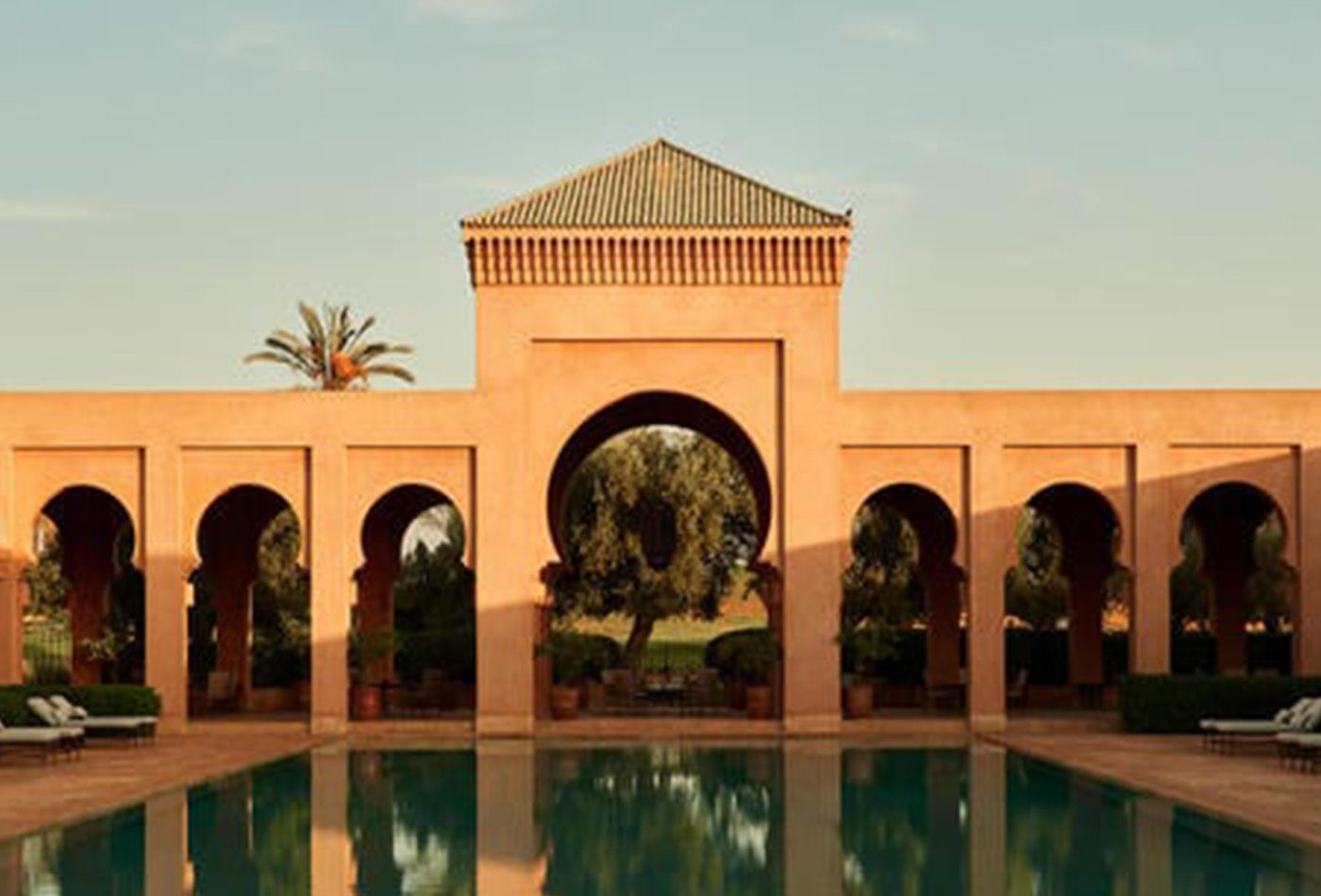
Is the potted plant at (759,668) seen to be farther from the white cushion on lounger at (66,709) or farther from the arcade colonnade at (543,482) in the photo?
the white cushion on lounger at (66,709)

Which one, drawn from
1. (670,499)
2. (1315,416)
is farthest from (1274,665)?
→ (670,499)

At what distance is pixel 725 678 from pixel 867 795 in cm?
1330

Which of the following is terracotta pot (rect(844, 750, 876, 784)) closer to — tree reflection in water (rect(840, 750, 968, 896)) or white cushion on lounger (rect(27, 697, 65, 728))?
tree reflection in water (rect(840, 750, 968, 896))

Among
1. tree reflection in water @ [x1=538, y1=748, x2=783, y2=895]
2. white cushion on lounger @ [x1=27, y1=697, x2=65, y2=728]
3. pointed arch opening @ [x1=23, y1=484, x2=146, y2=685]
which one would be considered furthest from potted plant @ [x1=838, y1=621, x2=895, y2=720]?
pointed arch opening @ [x1=23, y1=484, x2=146, y2=685]

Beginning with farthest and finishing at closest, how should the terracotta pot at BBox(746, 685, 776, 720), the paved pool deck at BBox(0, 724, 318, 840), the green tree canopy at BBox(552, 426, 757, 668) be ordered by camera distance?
the green tree canopy at BBox(552, 426, 757, 668) → the terracotta pot at BBox(746, 685, 776, 720) → the paved pool deck at BBox(0, 724, 318, 840)

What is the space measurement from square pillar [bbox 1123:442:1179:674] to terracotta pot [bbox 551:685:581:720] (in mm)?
9098

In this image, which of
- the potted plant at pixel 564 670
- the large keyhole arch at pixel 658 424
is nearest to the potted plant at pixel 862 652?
the large keyhole arch at pixel 658 424

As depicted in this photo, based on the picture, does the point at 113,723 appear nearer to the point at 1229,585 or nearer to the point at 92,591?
the point at 92,591

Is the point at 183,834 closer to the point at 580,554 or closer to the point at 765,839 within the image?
the point at 765,839

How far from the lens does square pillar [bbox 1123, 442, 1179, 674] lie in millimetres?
30328

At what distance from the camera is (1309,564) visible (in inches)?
1197

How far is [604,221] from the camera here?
3028 cm

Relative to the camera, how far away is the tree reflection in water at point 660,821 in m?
15.6

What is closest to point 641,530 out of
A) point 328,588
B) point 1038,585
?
point 1038,585
